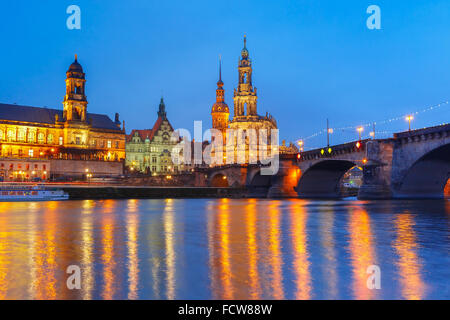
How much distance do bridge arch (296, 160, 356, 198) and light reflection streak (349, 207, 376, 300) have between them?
2534 inches

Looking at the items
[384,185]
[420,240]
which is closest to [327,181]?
[384,185]

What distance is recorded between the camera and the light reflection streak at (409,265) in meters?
10.6

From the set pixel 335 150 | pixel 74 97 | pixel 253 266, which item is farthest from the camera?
pixel 74 97

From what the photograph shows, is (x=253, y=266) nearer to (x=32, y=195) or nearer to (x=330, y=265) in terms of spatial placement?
(x=330, y=265)

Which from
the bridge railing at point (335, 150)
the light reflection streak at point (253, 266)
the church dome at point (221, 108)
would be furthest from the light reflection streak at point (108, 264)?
the church dome at point (221, 108)

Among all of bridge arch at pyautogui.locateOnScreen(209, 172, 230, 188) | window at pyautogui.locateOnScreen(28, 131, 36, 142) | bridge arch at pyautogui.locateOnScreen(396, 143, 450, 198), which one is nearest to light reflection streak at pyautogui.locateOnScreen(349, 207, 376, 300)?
bridge arch at pyautogui.locateOnScreen(396, 143, 450, 198)

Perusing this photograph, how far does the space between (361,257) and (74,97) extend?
13469cm

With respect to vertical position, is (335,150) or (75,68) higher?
(75,68)

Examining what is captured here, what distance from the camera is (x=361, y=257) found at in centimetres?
1566

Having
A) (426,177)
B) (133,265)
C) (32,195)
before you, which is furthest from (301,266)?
(32,195)

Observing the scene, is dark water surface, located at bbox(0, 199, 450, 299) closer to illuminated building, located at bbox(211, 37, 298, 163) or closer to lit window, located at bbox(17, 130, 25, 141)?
lit window, located at bbox(17, 130, 25, 141)

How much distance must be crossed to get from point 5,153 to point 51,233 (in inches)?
4470

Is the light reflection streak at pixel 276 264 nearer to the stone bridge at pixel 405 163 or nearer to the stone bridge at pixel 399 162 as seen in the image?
the stone bridge at pixel 399 162

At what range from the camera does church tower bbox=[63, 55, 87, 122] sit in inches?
5369
